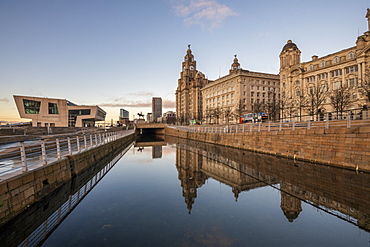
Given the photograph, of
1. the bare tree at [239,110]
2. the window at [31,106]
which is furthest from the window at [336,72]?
the window at [31,106]

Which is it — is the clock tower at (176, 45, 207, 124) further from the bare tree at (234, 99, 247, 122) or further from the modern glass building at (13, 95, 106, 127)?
the modern glass building at (13, 95, 106, 127)

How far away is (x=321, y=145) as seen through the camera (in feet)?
51.8

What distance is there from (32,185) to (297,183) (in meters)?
12.8

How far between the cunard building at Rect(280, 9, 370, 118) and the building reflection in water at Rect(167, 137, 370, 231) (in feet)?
95.5

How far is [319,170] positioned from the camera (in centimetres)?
1392

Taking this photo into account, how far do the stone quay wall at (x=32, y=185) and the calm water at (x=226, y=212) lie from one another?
5.03 ft

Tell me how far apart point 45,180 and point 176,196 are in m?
5.93

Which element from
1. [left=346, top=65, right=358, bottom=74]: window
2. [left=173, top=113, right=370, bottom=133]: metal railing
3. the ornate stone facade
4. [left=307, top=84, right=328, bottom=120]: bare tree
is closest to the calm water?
[left=173, top=113, right=370, bottom=133]: metal railing

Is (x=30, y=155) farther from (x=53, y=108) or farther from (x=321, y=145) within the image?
(x=53, y=108)

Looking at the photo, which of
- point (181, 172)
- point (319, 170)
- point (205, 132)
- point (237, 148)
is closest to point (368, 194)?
point (319, 170)

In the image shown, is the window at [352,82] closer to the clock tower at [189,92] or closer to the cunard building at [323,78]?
the cunard building at [323,78]

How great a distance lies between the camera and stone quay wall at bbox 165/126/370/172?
12992 mm

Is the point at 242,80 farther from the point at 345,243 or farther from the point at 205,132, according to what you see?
the point at 345,243

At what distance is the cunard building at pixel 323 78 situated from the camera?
45.9 metres
